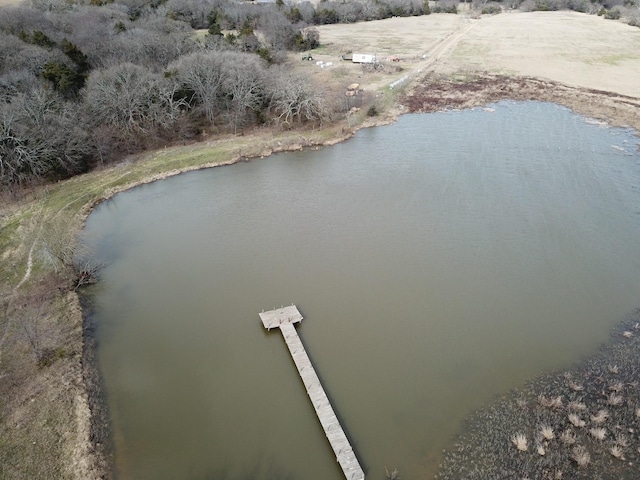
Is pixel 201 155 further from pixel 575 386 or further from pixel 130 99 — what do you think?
pixel 575 386

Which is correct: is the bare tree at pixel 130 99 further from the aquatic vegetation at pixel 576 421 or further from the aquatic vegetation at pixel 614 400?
the aquatic vegetation at pixel 614 400

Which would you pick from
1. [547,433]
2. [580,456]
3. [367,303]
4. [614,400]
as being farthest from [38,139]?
[614,400]

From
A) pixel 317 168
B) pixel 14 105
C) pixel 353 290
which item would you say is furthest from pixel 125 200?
pixel 353 290

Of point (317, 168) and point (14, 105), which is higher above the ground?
point (14, 105)

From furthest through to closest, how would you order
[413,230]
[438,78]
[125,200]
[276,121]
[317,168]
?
1. [438,78]
2. [276,121]
3. [317,168]
4. [125,200]
5. [413,230]

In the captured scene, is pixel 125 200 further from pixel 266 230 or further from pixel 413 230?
pixel 413 230

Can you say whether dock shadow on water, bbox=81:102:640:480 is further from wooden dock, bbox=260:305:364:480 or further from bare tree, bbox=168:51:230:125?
bare tree, bbox=168:51:230:125

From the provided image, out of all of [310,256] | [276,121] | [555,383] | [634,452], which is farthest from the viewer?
[276,121]
